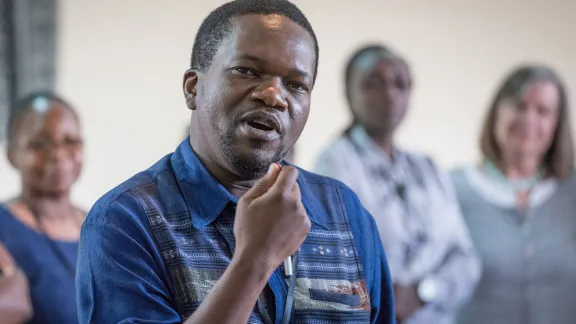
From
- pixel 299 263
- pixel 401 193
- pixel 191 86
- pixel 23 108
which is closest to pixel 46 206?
pixel 23 108

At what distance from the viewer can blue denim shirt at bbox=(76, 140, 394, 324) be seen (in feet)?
3.69

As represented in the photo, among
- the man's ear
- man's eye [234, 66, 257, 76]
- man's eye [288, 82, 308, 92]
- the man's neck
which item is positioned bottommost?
the man's neck

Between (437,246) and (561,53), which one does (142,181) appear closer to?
(437,246)

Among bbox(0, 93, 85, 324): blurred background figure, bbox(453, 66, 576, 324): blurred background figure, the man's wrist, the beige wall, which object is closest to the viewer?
the man's wrist

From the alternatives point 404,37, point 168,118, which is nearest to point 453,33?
point 404,37

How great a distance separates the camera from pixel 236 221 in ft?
3.60

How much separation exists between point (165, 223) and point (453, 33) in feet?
10.2

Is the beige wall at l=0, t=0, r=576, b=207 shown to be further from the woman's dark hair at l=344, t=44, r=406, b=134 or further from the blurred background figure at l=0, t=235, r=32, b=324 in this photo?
the blurred background figure at l=0, t=235, r=32, b=324

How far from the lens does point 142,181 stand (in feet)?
4.01

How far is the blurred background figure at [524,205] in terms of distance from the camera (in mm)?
2955

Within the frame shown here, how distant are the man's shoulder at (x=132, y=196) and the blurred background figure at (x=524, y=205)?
6.33ft

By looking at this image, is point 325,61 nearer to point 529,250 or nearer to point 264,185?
point 529,250

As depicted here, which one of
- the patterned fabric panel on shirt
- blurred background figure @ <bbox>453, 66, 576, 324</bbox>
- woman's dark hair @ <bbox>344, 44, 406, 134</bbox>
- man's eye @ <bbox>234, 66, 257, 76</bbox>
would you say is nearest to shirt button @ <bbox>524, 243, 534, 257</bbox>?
blurred background figure @ <bbox>453, 66, 576, 324</bbox>

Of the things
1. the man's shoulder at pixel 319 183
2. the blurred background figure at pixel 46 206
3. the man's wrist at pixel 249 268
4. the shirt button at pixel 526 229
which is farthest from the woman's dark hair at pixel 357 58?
the man's wrist at pixel 249 268
